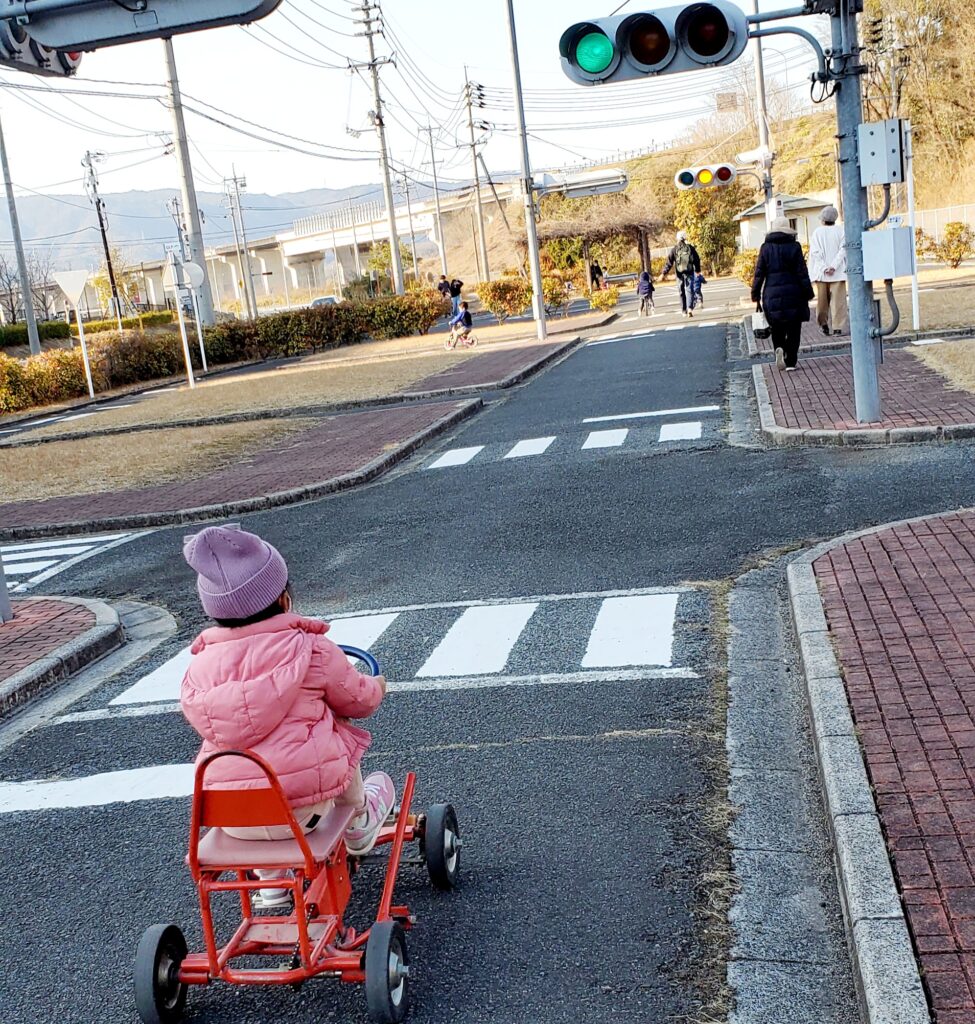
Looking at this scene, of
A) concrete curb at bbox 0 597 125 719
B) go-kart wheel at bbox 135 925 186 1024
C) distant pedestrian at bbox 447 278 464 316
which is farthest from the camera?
distant pedestrian at bbox 447 278 464 316

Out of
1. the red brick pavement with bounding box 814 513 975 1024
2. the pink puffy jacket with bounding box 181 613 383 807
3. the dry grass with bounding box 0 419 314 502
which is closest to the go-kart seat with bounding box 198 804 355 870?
the pink puffy jacket with bounding box 181 613 383 807

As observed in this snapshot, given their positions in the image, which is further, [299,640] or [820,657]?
[820,657]

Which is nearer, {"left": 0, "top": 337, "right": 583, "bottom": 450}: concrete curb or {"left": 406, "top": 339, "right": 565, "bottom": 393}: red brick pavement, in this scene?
{"left": 0, "top": 337, "right": 583, "bottom": 450}: concrete curb

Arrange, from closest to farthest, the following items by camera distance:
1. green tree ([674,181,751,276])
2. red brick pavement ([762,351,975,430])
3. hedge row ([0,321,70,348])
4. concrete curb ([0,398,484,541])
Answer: red brick pavement ([762,351,975,430]) → concrete curb ([0,398,484,541]) → hedge row ([0,321,70,348]) → green tree ([674,181,751,276])

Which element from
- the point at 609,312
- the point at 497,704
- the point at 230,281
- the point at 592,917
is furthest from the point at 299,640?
the point at 230,281

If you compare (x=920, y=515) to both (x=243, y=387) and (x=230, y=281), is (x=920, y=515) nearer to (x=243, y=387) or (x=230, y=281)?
(x=243, y=387)

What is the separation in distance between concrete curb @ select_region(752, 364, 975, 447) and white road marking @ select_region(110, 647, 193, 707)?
21.1 ft

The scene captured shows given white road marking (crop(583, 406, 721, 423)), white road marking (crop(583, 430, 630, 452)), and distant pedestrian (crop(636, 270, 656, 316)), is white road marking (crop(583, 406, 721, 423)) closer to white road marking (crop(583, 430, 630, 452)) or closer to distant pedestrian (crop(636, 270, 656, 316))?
white road marking (crop(583, 430, 630, 452))

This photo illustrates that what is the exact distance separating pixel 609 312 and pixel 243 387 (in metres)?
17.1

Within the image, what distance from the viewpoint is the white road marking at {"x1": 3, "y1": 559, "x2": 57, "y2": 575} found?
10.5 m

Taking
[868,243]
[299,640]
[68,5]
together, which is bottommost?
[299,640]

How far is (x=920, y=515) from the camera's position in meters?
8.38

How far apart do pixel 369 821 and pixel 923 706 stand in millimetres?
2275

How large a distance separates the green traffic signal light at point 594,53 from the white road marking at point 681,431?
4.71 metres
